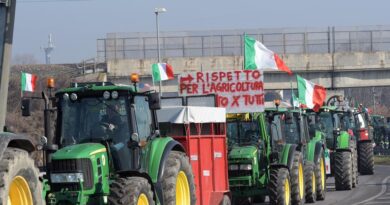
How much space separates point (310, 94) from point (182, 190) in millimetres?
13591

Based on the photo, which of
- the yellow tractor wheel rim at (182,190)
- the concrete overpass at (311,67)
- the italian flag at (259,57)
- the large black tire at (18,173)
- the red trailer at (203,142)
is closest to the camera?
the large black tire at (18,173)

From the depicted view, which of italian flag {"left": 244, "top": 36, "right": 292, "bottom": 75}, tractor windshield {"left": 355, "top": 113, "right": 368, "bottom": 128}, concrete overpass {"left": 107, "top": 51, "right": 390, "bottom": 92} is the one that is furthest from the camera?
concrete overpass {"left": 107, "top": 51, "right": 390, "bottom": 92}

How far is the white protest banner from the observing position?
62.4 ft

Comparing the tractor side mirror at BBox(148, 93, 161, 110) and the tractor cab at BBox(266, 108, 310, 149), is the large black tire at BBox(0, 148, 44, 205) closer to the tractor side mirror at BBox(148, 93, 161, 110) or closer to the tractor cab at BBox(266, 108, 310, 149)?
the tractor side mirror at BBox(148, 93, 161, 110)

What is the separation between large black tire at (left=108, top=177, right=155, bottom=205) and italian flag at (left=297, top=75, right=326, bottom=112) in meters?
14.8

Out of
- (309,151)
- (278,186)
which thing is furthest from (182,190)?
(309,151)

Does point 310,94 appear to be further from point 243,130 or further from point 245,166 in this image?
point 245,166

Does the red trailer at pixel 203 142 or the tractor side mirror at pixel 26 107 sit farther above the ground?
the tractor side mirror at pixel 26 107

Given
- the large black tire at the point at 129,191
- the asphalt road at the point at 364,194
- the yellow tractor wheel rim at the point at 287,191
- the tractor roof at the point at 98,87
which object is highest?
the tractor roof at the point at 98,87

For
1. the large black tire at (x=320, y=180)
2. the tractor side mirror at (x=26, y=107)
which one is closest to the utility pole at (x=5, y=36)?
the tractor side mirror at (x=26, y=107)

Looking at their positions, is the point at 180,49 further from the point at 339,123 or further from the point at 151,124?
the point at 151,124

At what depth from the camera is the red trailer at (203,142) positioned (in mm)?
15227

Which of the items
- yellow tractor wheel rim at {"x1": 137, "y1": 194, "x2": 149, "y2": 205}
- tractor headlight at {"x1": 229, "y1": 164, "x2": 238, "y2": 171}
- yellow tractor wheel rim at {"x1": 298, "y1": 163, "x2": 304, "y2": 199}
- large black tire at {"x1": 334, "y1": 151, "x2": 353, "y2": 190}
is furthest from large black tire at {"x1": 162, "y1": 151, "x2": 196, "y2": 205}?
large black tire at {"x1": 334, "y1": 151, "x2": 353, "y2": 190}

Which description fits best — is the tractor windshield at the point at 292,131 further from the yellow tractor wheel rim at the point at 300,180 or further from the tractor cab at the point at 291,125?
the yellow tractor wheel rim at the point at 300,180
